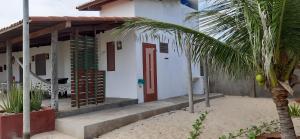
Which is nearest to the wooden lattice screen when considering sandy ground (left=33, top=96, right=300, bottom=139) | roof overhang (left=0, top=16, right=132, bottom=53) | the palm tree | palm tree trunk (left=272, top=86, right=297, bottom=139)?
roof overhang (left=0, top=16, right=132, bottom=53)

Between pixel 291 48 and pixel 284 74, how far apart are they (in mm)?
462

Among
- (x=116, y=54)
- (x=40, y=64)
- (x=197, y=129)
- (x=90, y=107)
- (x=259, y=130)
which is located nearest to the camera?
(x=197, y=129)

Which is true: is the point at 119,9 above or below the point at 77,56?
above

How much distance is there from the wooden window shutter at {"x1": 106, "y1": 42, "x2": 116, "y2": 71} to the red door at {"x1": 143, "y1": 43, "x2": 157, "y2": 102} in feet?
3.85

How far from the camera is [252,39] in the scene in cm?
531

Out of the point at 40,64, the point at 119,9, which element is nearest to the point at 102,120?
the point at 119,9

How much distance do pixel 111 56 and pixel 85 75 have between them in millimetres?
2234

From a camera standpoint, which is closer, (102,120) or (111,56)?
(102,120)

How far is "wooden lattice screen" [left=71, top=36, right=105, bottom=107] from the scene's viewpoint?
966cm

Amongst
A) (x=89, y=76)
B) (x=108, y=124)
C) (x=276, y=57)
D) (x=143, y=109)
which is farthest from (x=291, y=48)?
(x=89, y=76)

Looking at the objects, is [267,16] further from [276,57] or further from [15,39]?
[15,39]

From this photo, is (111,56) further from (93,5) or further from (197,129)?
(197,129)

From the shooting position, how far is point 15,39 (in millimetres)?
11602

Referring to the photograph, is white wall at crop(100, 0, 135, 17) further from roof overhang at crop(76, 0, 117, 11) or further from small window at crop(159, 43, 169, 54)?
small window at crop(159, 43, 169, 54)
